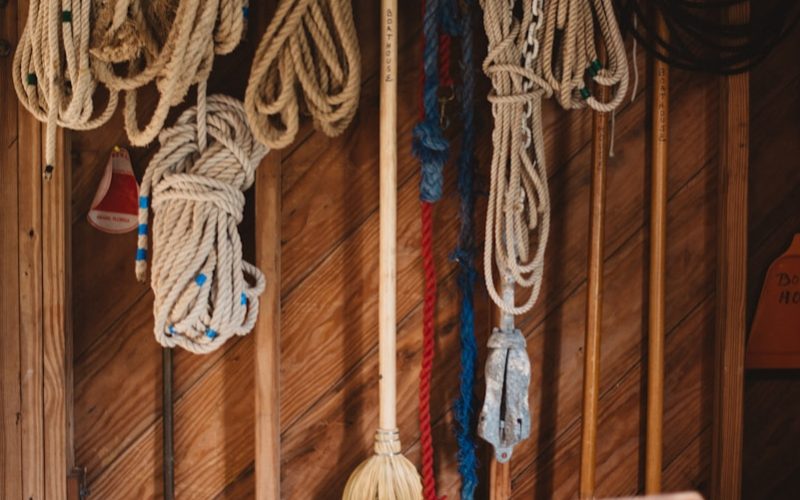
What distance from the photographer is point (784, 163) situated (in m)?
1.54

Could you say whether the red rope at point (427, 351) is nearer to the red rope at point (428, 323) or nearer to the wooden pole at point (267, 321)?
the red rope at point (428, 323)

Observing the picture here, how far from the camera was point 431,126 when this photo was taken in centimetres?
128

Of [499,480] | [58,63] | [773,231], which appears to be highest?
[58,63]

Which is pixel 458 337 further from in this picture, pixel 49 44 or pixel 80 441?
pixel 49 44

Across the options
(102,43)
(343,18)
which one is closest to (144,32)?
(102,43)

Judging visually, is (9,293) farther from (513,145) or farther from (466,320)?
(513,145)

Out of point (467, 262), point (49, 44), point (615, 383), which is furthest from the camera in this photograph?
point (615, 383)

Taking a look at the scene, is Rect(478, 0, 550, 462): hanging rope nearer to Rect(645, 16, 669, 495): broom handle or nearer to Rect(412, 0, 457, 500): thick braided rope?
Rect(412, 0, 457, 500): thick braided rope

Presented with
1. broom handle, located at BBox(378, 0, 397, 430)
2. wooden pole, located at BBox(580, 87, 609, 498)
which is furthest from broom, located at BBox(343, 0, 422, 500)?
wooden pole, located at BBox(580, 87, 609, 498)

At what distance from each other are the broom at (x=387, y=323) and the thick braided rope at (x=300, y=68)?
93mm

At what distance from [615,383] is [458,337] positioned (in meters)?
0.39

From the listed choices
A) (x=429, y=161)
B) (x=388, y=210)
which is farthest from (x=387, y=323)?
(x=429, y=161)

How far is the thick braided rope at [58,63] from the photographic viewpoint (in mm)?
1135

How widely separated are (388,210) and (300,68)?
12.5 inches
